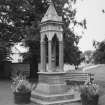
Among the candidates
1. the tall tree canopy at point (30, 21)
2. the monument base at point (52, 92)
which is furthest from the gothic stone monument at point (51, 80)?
the tall tree canopy at point (30, 21)

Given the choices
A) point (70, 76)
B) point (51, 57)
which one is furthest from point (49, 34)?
point (70, 76)

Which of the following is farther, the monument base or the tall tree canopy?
the tall tree canopy

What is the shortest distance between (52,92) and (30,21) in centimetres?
1155

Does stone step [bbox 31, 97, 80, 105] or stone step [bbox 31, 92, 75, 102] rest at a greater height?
stone step [bbox 31, 92, 75, 102]

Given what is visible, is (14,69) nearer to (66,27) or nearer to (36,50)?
(36,50)

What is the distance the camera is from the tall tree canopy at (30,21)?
17953 millimetres

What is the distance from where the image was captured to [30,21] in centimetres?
1908

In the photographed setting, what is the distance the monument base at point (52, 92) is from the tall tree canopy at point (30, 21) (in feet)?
27.9

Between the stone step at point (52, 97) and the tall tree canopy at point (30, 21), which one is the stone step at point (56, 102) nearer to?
the stone step at point (52, 97)

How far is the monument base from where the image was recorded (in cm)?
819

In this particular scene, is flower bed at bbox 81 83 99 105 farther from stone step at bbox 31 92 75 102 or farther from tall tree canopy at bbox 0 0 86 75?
tall tree canopy at bbox 0 0 86 75

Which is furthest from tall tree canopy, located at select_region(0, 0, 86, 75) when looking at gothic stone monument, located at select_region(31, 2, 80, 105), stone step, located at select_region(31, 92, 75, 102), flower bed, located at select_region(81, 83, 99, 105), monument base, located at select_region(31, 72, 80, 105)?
flower bed, located at select_region(81, 83, 99, 105)

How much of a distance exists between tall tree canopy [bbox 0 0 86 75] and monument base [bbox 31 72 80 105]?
8.50 meters

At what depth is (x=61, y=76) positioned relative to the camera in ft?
30.5
